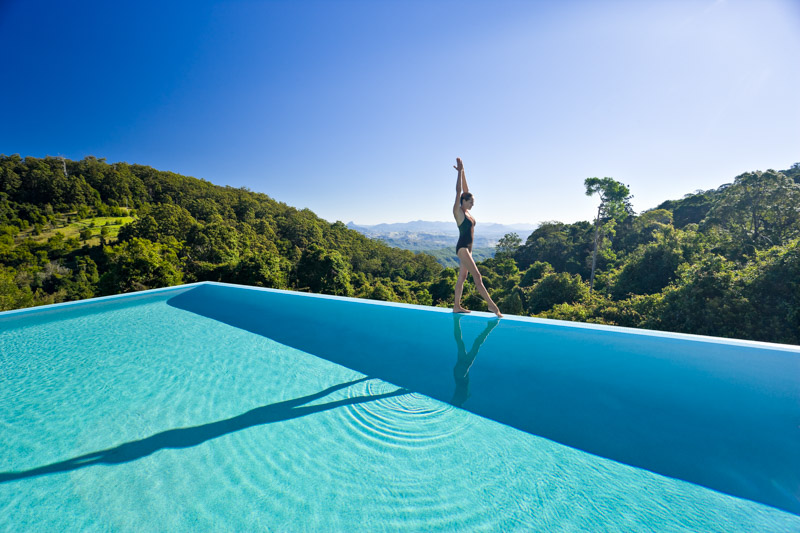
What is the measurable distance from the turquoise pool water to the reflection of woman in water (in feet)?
0.09

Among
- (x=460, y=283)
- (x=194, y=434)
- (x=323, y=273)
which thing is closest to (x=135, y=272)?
(x=323, y=273)

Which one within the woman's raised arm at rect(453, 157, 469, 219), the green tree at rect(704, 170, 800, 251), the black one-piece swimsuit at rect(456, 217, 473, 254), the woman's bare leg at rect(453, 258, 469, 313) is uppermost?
the green tree at rect(704, 170, 800, 251)

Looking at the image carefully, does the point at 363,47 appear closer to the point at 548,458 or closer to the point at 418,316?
the point at 418,316

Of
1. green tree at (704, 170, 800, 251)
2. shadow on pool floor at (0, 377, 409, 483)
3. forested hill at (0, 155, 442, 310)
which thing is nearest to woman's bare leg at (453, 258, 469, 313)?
shadow on pool floor at (0, 377, 409, 483)

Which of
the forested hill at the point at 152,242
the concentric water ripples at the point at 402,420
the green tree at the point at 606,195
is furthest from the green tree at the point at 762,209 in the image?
the forested hill at the point at 152,242

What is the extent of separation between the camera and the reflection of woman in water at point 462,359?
82.4 inches

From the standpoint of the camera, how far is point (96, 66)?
61.5ft

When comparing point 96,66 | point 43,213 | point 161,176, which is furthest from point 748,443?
point 161,176

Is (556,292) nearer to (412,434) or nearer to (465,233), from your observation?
(465,233)

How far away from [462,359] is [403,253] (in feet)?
163

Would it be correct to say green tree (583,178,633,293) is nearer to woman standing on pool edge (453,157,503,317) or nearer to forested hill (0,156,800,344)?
forested hill (0,156,800,344)

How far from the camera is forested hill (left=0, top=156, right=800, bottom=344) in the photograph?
8250 millimetres

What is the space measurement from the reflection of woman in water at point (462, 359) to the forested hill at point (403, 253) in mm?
8909

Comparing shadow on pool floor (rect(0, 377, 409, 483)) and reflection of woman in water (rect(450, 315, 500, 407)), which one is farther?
reflection of woman in water (rect(450, 315, 500, 407))
